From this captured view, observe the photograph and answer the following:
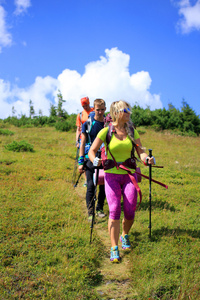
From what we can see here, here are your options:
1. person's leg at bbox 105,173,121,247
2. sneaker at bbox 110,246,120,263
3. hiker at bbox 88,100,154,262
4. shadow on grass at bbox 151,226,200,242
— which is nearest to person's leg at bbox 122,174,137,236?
hiker at bbox 88,100,154,262

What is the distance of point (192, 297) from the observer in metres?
3.46

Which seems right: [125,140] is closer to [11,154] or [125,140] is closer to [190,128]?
[11,154]

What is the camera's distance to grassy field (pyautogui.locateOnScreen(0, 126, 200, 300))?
3.68 metres

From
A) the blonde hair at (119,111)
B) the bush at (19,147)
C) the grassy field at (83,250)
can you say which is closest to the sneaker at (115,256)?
the grassy field at (83,250)

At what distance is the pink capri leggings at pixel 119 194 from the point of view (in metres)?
→ 4.54

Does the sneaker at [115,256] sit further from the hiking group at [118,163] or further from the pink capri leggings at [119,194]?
the pink capri leggings at [119,194]

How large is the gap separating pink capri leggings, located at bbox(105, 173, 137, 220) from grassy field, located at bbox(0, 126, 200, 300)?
0.77 meters

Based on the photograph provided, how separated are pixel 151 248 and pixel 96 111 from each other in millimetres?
3014

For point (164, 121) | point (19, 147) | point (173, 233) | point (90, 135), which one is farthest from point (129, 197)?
point (164, 121)

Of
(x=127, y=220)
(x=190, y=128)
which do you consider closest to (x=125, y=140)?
(x=127, y=220)

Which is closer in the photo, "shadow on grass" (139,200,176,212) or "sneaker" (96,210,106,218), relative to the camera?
"sneaker" (96,210,106,218)

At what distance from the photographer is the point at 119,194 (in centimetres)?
463

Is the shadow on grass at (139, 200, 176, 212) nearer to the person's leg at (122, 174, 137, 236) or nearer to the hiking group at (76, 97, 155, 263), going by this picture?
the hiking group at (76, 97, 155, 263)

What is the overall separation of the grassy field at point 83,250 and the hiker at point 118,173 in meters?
0.55
